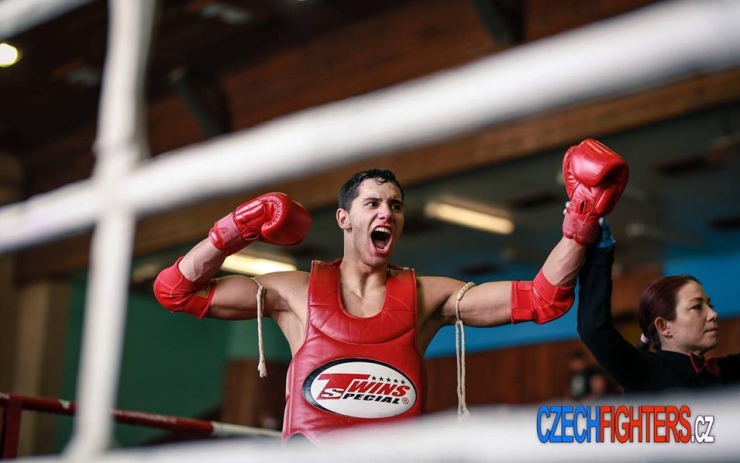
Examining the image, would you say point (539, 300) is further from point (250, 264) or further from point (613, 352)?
point (250, 264)

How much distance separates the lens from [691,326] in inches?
60.6

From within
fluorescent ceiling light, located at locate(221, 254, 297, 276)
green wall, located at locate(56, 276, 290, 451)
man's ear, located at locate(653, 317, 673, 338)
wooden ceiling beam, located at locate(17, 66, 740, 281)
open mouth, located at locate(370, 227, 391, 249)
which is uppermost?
fluorescent ceiling light, located at locate(221, 254, 297, 276)

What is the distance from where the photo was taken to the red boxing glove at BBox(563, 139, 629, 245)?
1184 millimetres

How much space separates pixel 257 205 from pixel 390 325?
1.00ft

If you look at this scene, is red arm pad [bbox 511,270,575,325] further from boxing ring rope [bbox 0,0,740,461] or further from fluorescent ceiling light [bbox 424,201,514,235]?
fluorescent ceiling light [bbox 424,201,514,235]

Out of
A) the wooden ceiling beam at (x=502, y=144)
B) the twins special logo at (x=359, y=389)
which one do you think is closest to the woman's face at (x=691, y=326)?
the twins special logo at (x=359, y=389)

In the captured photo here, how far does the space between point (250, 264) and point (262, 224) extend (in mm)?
4974

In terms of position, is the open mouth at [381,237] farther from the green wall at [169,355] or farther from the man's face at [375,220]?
the green wall at [169,355]

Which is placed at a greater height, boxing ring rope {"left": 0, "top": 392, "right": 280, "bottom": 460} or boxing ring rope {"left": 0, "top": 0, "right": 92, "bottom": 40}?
boxing ring rope {"left": 0, "top": 0, "right": 92, "bottom": 40}

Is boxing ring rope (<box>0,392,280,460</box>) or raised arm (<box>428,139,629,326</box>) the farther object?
boxing ring rope (<box>0,392,280,460</box>)

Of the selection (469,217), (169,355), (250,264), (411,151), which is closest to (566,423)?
(411,151)

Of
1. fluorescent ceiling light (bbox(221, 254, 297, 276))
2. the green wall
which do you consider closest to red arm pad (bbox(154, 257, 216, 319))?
fluorescent ceiling light (bbox(221, 254, 297, 276))

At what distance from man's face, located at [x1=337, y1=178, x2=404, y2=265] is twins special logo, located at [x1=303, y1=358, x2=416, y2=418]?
8.5 inches

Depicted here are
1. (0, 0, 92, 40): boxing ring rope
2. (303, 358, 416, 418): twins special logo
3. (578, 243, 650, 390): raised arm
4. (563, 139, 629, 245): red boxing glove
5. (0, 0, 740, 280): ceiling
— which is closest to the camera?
(0, 0, 92, 40): boxing ring rope
